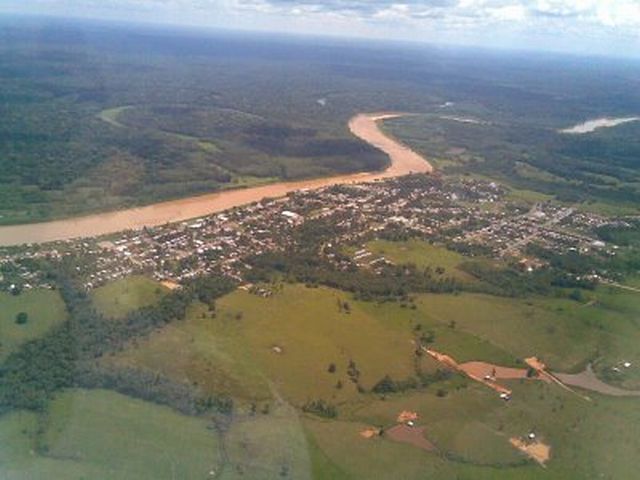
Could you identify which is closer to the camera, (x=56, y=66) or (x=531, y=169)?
(x=531, y=169)

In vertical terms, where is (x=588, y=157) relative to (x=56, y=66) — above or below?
below

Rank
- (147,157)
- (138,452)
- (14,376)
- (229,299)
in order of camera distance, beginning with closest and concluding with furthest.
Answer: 1. (138,452)
2. (14,376)
3. (229,299)
4. (147,157)

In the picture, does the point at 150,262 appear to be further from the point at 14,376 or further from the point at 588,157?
the point at 588,157

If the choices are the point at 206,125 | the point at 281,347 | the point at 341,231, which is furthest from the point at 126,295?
the point at 206,125

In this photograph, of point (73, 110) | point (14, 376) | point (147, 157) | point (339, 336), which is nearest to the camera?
point (14, 376)

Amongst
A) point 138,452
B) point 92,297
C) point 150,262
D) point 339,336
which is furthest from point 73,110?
point 138,452

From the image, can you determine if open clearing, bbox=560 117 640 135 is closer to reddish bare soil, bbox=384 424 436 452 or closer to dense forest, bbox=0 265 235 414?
dense forest, bbox=0 265 235 414

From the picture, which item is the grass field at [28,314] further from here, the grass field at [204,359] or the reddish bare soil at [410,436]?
the reddish bare soil at [410,436]
